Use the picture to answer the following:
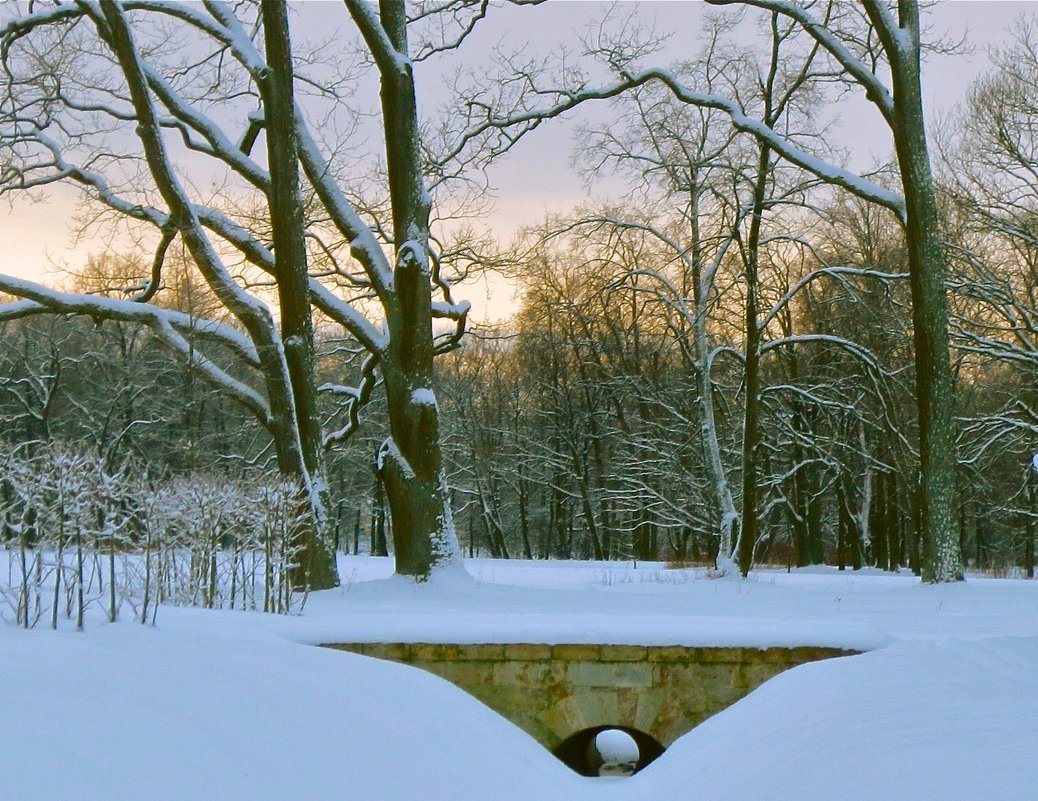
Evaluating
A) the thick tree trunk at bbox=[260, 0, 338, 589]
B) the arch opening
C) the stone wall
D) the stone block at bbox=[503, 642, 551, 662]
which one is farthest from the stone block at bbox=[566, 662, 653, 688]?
the thick tree trunk at bbox=[260, 0, 338, 589]

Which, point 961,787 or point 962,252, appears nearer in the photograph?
point 961,787

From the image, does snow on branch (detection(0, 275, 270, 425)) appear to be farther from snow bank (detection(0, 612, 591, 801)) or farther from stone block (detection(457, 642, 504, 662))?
snow bank (detection(0, 612, 591, 801))

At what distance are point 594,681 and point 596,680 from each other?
17 millimetres

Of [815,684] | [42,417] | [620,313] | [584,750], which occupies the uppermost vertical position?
[620,313]

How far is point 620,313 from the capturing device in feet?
106

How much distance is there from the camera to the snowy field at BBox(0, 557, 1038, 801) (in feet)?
12.8

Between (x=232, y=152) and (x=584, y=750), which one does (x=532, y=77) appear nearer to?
(x=232, y=152)

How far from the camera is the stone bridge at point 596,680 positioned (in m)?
8.50

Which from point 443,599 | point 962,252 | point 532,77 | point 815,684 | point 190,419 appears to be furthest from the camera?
point 190,419

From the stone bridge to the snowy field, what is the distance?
5.0 inches

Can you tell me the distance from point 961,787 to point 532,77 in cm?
1376

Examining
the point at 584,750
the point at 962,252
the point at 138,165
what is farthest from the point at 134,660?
the point at 962,252

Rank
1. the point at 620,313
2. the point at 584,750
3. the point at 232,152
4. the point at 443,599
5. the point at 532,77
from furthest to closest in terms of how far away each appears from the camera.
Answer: the point at 620,313, the point at 532,77, the point at 232,152, the point at 443,599, the point at 584,750

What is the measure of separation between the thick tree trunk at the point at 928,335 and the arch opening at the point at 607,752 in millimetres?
4146
